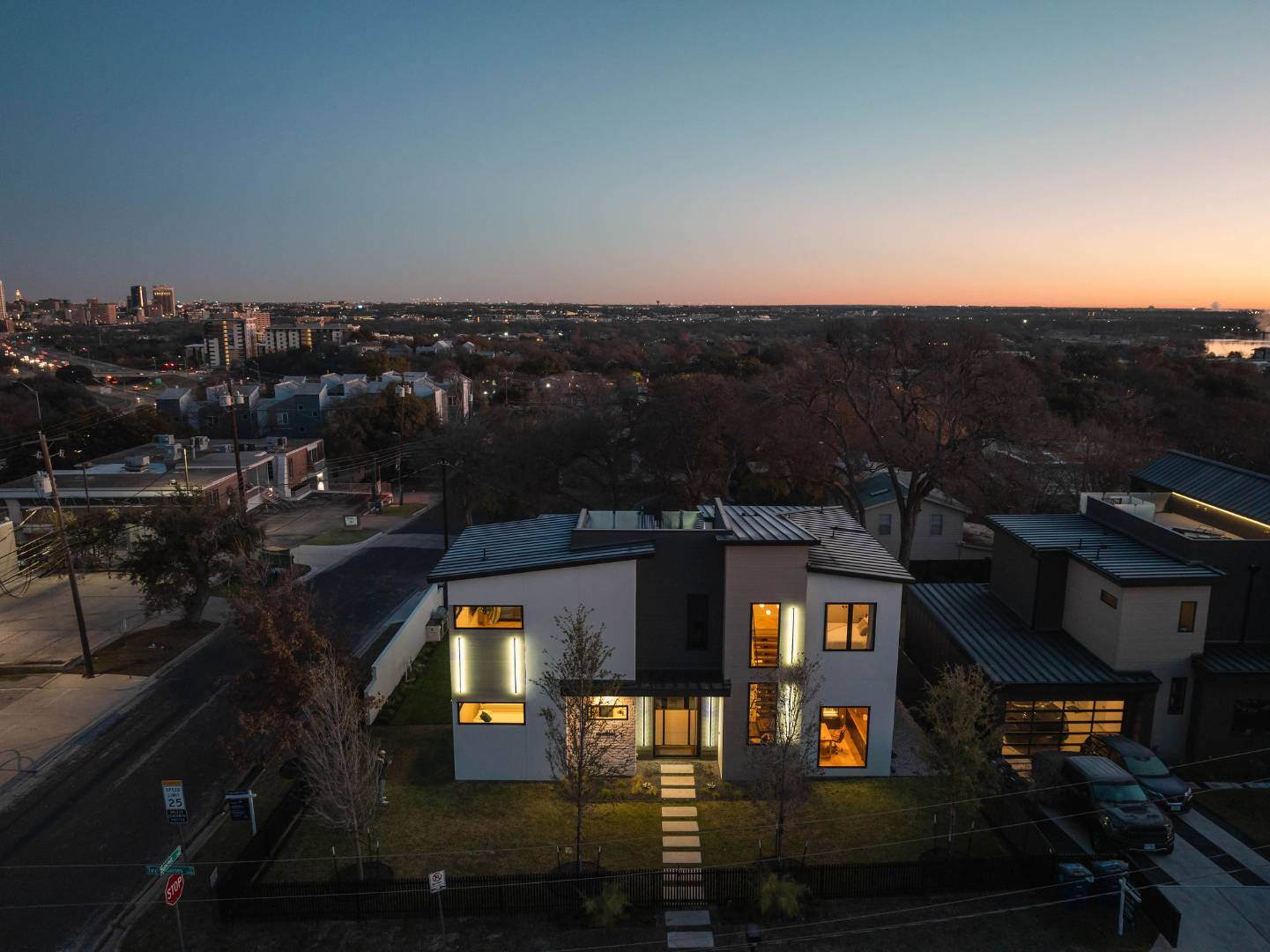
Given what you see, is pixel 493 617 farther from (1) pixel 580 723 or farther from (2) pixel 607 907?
(2) pixel 607 907

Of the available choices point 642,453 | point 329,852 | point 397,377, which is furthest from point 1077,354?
point 329,852

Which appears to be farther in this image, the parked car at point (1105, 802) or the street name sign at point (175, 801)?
the parked car at point (1105, 802)

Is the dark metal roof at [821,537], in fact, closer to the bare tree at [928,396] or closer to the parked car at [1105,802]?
the parked car at [1105,802]

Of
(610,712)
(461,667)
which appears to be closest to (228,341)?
(461,667)

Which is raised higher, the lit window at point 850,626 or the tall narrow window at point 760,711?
the lit window at point 850,626

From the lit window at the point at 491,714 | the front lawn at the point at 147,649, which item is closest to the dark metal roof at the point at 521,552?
the lit window at the point at 491,714

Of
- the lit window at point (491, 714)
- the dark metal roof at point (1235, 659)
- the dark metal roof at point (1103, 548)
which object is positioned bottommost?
the lit window at point (491, 714)

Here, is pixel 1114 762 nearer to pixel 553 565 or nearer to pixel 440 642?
pixel 553 565
